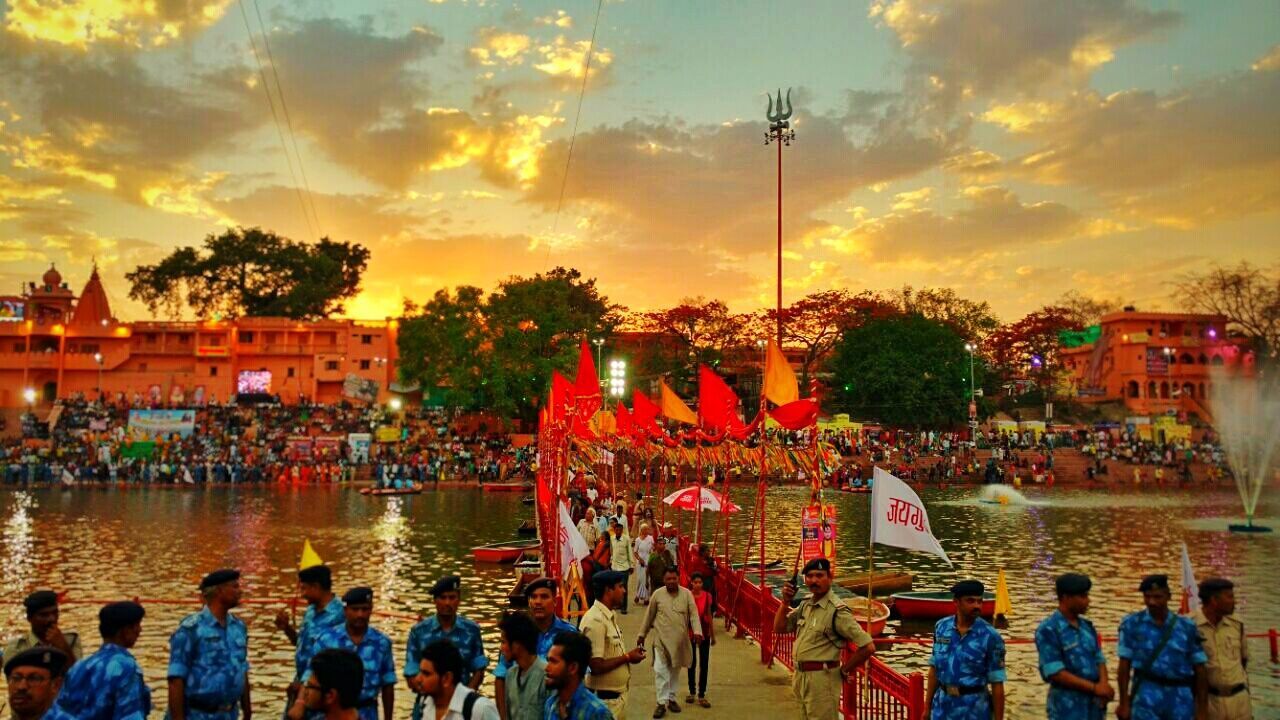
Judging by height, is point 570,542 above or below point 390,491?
above

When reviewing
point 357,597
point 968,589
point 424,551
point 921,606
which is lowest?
point 424,551

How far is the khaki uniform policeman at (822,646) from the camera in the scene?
7.66 metres

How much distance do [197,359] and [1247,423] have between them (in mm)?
88779

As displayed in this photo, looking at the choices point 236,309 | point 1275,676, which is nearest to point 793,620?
point 1275,676

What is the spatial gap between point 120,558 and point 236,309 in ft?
220

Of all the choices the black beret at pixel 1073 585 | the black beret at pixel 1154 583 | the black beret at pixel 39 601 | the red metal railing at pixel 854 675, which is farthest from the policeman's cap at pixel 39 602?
the black beret at pixel 1154 583

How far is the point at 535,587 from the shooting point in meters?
6.62

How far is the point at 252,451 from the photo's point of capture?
59344 millimetres

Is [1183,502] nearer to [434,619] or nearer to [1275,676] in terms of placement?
[1275,676]

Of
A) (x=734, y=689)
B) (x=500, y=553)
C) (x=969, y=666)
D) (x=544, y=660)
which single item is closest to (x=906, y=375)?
(x=500, y=553)

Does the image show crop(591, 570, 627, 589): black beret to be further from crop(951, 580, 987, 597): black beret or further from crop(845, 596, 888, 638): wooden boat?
crop(845, 596, 888, 638): wooden boat

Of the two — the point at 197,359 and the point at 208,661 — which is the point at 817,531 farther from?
the point at 197,359

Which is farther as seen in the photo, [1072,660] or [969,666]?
[969,666]

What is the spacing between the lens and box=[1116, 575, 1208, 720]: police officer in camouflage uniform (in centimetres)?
634
